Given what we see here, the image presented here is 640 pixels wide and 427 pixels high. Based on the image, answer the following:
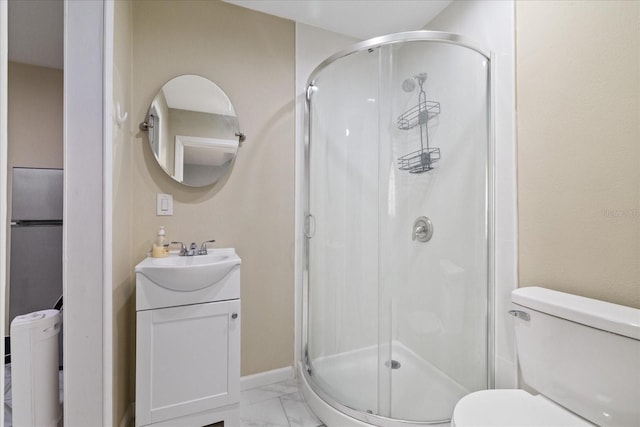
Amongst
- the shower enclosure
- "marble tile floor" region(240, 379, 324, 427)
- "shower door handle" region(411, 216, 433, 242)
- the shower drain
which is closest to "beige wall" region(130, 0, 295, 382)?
"marble tile floor" region(240, 379, 324, 427)

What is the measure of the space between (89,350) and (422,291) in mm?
1577

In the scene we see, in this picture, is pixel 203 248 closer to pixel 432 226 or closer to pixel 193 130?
pixel 193 130

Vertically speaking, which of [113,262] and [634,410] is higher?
[113,262]

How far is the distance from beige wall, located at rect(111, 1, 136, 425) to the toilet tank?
1764 millimetres

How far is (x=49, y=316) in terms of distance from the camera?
1368 mm

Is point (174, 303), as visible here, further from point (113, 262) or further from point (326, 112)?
point (326, 112)

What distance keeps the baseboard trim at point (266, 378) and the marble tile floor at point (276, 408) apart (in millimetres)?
23

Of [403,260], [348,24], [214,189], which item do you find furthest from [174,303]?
[348,24]

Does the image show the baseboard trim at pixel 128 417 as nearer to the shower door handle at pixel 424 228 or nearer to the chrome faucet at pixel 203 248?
the chrome faucet at pixel 203 248

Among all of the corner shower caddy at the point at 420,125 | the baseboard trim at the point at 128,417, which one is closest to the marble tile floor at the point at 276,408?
the baseboard trim at the point at 128,417

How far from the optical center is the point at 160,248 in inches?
68.5

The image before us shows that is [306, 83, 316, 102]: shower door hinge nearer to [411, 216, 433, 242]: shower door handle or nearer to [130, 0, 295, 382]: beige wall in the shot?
[130, 0, 295, 382]: beige wall

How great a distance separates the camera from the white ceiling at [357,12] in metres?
1.96

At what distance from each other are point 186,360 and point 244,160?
118 cm
